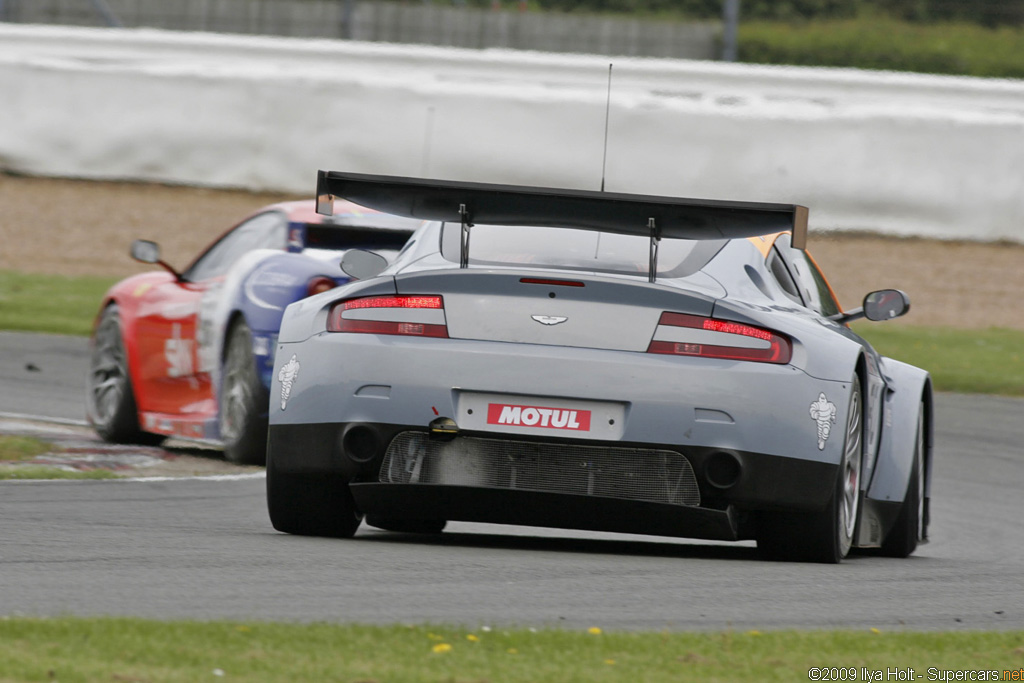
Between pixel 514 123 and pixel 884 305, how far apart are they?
46.6ft

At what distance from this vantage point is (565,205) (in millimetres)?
5859

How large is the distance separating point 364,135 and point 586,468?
15658 millimetres

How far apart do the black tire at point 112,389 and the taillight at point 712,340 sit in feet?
16.1

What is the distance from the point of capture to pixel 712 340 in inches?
221

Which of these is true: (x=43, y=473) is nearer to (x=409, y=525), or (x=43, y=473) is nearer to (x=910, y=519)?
(x=409, y=525)

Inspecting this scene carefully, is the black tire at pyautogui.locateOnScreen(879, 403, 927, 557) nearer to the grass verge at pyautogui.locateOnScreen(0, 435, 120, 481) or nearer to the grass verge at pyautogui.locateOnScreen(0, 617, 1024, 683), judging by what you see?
the grass verge at pyautogui.locateOnScreen(0, 617, 1024, 683)

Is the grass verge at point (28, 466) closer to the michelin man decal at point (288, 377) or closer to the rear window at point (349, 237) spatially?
the rear window at point (349, 237)

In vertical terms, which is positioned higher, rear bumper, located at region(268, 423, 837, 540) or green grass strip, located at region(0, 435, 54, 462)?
rear bumper, located at region(268, 423, 837, 540)

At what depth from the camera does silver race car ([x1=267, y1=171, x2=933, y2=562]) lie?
5562mm

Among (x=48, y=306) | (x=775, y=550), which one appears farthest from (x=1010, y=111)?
(x=775, y=550)

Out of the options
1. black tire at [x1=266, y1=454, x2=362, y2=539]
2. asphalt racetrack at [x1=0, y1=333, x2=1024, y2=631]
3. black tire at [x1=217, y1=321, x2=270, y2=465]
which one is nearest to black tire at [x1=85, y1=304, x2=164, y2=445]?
black tire at [x1=217, y1=321, x2=270, y2=465]

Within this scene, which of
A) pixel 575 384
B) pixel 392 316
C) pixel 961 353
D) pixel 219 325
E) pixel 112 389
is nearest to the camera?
pixel 575 384

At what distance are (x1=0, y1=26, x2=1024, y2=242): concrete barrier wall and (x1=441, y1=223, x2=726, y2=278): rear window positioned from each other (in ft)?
44.7

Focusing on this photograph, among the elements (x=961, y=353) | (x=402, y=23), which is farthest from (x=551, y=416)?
(x=402, y=23)
